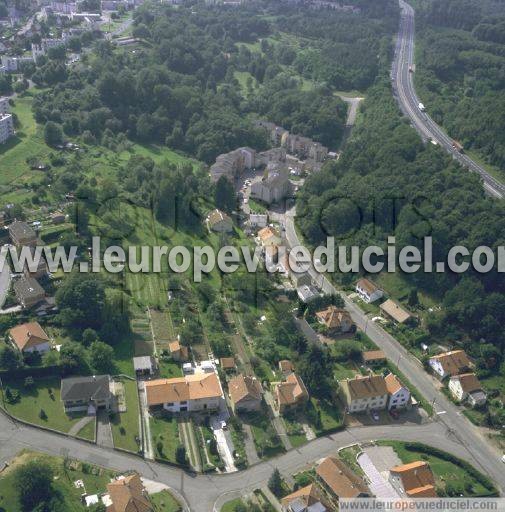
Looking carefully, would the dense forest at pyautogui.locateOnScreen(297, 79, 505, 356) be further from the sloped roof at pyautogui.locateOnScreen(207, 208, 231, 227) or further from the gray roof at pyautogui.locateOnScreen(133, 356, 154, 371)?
the gray roof at pyautogui.locateOnScreen(133, 356, 154, 371)

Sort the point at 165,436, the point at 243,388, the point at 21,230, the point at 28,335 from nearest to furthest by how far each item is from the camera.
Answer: the point at 165,436, the point at 243,388, the point at 28,335, the point at 21,230

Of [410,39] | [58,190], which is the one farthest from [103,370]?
[410,39]

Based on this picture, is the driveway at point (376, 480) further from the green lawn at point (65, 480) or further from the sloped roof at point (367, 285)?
the sloped roof at point (367, 285)

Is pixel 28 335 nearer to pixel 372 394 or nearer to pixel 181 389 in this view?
pixel 181 389

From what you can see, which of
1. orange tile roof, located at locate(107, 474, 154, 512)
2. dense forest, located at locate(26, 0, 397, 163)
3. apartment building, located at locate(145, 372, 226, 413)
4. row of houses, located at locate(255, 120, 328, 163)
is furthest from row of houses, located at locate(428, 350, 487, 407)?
dense forest, located at locate(26, 0, 397, 163)

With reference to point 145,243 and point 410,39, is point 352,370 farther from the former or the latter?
point 410,39

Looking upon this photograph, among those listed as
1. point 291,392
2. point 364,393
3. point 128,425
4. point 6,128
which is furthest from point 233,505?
point 6,128
